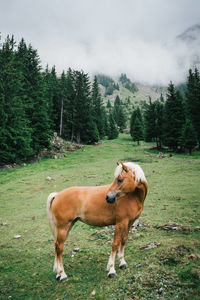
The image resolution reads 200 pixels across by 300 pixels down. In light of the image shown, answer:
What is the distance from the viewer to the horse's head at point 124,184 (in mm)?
4136

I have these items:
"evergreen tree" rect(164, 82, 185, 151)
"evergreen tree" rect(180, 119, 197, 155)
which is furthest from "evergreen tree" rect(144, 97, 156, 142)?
"evergreen tree" rect(180, 119, 197, 155)

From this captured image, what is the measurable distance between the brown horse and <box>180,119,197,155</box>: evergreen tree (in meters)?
33.3

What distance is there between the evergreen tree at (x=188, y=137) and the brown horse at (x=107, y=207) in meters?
33.3

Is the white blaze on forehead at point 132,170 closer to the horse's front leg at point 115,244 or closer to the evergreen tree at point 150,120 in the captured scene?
the horse's front leg at point 115,244

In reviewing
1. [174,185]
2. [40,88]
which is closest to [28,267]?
[174,185]

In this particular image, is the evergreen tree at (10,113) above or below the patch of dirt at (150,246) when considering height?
above

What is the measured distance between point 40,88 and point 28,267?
31.6 m

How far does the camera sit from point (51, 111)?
43.3 meters

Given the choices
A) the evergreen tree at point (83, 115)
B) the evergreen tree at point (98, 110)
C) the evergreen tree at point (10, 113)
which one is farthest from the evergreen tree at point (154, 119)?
the evergreen tree at point (10, 113)

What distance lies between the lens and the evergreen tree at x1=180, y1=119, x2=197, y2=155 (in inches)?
1320

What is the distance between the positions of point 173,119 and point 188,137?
247 inches

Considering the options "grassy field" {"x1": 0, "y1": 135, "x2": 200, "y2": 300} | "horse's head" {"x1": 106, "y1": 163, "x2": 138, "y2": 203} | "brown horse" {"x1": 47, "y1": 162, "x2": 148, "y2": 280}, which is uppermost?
"horse's head" {"x1": 106, "y1": 163, "x2": 138, "y2": 203}

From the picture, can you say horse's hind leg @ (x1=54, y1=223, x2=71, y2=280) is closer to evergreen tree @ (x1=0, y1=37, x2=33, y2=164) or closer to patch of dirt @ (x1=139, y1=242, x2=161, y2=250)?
patch of dirt @ (x1=139, y1=242, x2=161, y2=250)

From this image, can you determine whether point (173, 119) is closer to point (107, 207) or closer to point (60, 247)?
point (107, 207)
